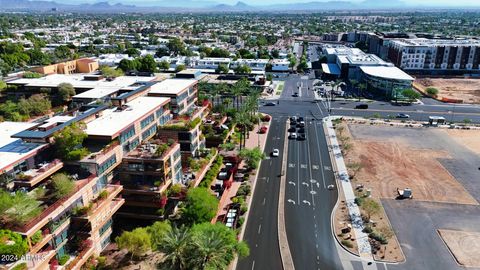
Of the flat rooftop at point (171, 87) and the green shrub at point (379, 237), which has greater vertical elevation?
the flat rooftop at point (171, 87)

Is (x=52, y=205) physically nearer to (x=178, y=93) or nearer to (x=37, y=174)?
(x=37, y=174)

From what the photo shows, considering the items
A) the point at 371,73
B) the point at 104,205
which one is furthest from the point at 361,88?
the point at 104,205

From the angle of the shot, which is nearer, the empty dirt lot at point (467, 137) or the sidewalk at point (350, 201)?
the sidewalk at point (350, 201)

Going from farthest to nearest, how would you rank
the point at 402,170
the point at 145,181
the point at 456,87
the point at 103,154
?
the point at 456,87
the point at 402,170
the point at 145,181
the point at 103,154

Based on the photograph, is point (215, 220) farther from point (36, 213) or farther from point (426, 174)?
point (426, 174)

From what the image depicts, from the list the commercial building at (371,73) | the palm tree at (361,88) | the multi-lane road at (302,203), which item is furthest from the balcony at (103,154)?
the commercial building at (371,73)

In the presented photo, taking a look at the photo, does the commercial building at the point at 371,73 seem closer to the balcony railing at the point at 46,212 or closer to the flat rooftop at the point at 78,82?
the flat rooftop at the point at 78,82
